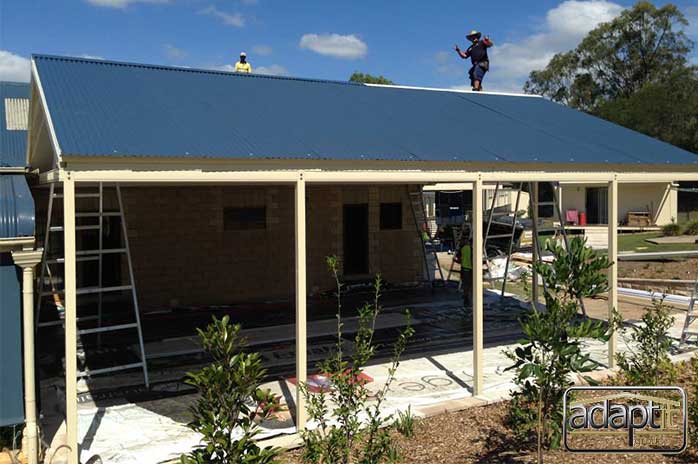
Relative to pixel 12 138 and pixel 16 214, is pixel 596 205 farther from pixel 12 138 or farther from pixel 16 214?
pixel 16 214

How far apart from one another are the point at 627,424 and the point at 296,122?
5.09 meters

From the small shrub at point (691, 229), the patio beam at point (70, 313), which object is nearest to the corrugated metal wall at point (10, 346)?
the patio beam at point (70, 313)

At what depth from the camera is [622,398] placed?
7.49 m

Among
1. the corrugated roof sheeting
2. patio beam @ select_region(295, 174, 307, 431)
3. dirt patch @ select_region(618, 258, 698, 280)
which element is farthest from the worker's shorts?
the corrugated roof sheeting

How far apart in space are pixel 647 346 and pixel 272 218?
30.7ft

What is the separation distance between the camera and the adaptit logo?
6.19m

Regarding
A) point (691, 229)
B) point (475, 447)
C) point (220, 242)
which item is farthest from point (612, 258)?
point (691, 229)

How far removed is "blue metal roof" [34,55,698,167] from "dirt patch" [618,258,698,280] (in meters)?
7.31

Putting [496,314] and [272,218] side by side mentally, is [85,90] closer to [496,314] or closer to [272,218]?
[272,218]

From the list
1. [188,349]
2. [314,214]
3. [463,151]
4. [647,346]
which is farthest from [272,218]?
[647,346]

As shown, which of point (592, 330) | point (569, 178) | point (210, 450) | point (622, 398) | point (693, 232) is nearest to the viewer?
point (210, 450)

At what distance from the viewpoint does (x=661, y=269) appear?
1842 cm

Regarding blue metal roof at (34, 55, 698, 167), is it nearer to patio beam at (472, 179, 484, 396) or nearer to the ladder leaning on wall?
patio beam at (472, 179, 484, 396)

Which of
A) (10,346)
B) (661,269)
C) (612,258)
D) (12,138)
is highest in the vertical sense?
(12,138)
